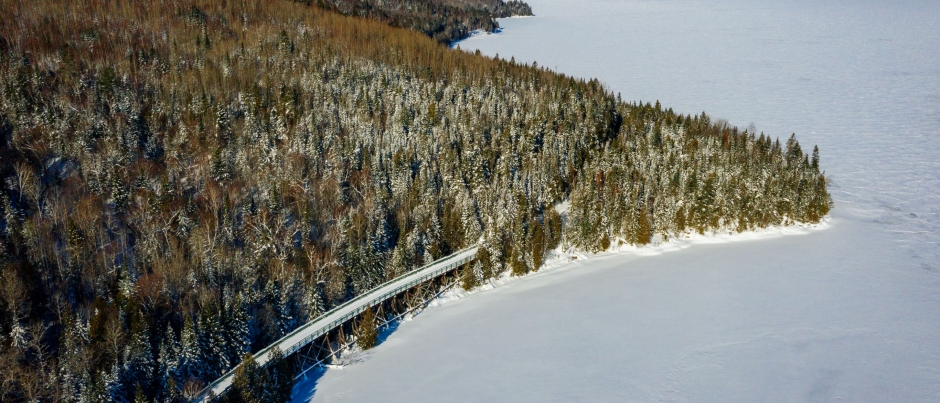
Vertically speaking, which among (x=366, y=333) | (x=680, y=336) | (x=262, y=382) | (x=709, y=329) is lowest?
(x=366, y=333)

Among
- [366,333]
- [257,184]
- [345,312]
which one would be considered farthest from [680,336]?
[257,184]

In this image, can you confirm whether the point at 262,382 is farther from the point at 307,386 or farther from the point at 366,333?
the point at 366,333

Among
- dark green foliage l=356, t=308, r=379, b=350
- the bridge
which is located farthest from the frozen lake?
the bridge

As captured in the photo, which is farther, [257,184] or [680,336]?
[257,184]

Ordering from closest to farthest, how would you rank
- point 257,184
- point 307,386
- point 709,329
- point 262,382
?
point 262,382 < point 307,386 < point 709,329 < point 257,184

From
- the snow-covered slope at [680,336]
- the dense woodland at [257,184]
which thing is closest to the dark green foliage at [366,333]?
the snow-covered slope at [680,336]

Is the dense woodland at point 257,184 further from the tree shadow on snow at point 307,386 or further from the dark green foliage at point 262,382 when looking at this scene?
the tree shadow on snow at point 307,386

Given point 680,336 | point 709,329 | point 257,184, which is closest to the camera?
point 680,336
